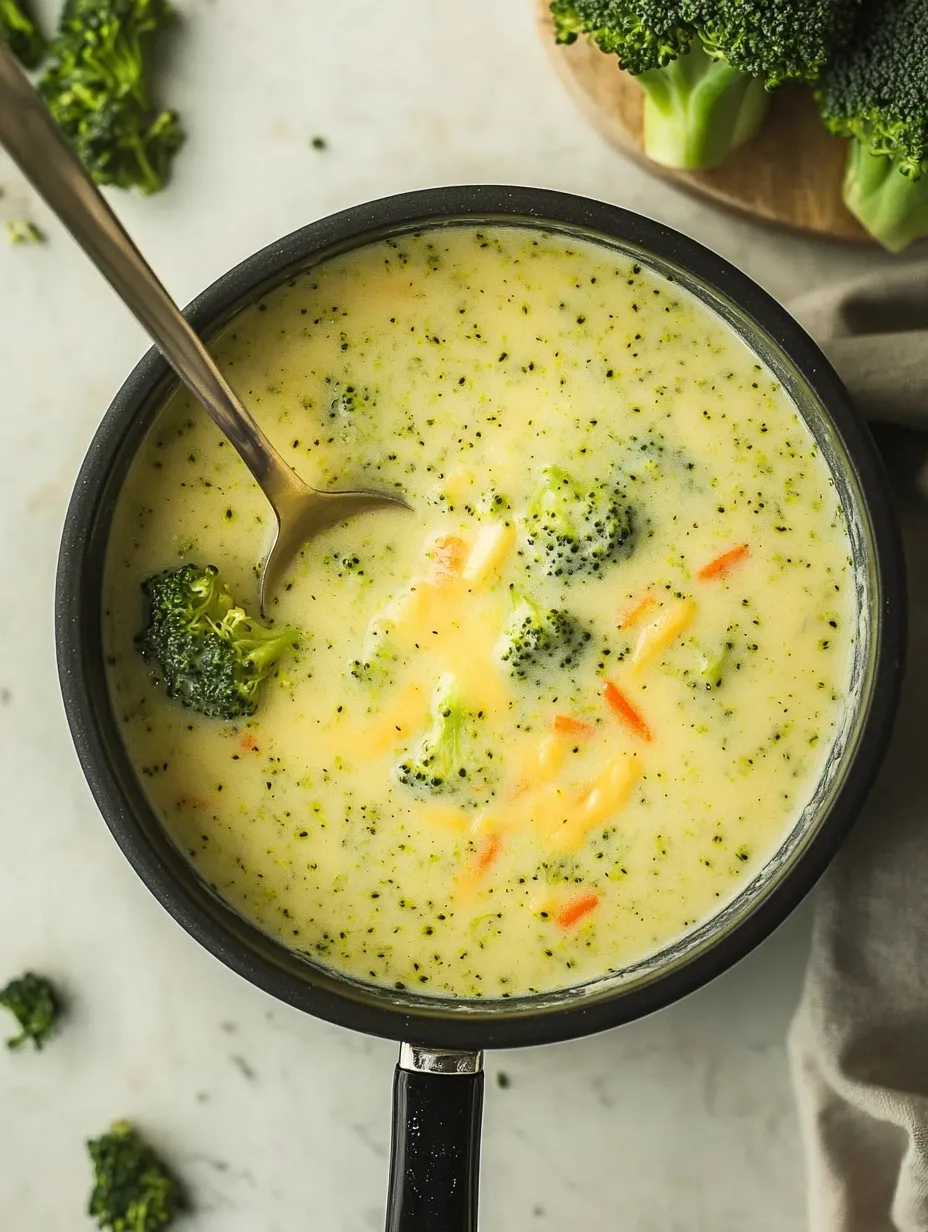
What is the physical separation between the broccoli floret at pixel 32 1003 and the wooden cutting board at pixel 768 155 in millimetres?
1613

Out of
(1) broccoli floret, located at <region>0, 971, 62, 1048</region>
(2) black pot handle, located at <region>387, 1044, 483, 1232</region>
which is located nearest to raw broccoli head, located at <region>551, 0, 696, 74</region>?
(2) black pot handle, located at <region>387, 1044, 483, 1232</region>

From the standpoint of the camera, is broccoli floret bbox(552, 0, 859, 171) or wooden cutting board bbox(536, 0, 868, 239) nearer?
broccoli floret bbox(552, 0, 859, 171)

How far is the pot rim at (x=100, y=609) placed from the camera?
1.62m

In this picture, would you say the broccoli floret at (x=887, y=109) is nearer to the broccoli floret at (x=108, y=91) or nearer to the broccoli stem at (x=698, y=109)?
the broccoli stem at (x=698, y=109)

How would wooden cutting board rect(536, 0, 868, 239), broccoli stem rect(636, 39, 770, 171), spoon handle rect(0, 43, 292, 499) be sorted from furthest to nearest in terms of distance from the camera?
wooden cutting board rect(536, 0, 868, 239) < broccoli stem rect(636, 39, 770, 171) < spoon handle rect(0, 43, 292, 499)

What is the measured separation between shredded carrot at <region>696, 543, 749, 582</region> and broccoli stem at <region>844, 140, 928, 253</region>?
574mm

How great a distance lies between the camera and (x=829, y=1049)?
6.27ft

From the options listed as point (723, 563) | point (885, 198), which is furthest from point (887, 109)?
point (723, 563)

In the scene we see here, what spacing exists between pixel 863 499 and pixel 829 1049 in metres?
0.84

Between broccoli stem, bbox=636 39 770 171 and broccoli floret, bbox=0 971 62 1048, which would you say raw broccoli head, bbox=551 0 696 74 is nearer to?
broccoli stem, bbox=636 39 770 171

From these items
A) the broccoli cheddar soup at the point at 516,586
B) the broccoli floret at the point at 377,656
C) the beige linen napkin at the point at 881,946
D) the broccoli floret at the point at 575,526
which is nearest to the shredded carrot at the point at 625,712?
the broccoli cheddar soup at the point at 516,586

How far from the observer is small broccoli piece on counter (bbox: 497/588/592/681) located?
1.68 metres

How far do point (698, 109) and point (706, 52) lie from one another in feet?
0.26

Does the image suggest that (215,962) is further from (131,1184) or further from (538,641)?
(538,641)
